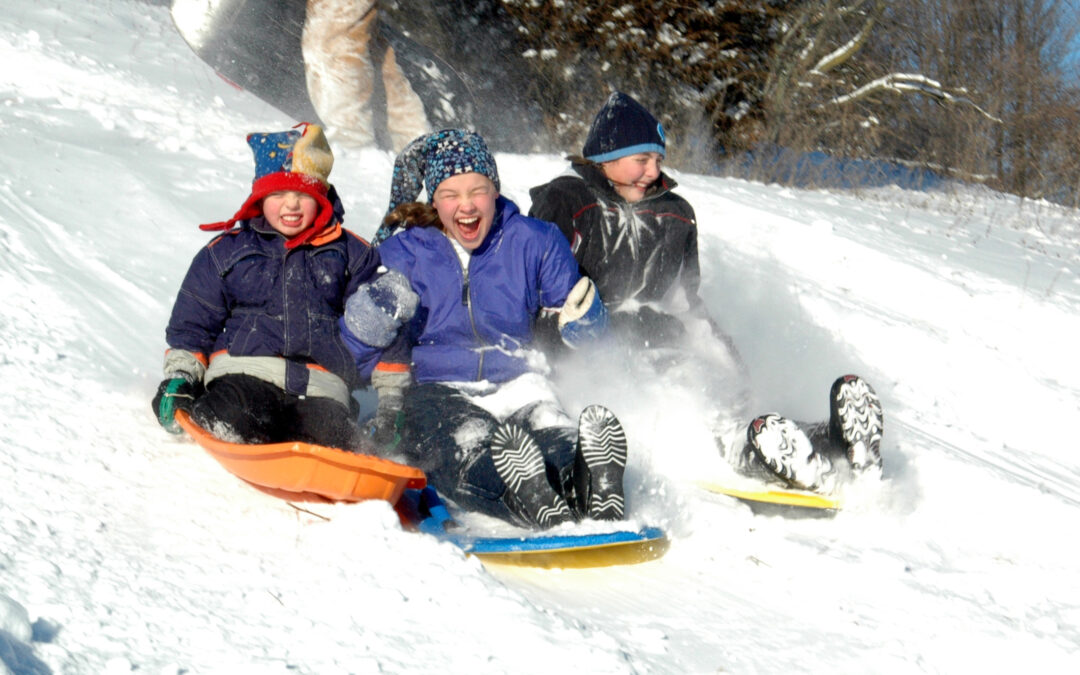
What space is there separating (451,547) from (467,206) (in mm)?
1179

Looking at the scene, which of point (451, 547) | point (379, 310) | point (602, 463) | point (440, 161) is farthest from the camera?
point (440, 161)

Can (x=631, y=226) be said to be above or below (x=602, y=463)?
above

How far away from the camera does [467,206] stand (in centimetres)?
331

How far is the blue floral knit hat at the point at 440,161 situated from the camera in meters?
3.35

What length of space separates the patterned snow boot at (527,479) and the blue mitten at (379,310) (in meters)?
0.53

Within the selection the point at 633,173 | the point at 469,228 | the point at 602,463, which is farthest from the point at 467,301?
the point at 633,173

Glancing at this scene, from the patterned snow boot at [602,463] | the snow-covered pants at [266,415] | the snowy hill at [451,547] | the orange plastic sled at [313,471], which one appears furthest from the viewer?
the snow-covered pants at [266,415]

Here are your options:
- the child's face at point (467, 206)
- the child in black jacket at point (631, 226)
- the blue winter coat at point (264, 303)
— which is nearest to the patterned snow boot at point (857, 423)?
the child in black jacket at point (631, 226)

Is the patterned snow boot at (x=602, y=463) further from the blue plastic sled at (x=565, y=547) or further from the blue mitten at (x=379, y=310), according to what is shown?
the blue mitten at (x=379, y=310)

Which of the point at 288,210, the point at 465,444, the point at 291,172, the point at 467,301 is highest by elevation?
the point at 291,172

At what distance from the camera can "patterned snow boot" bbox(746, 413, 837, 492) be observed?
3.18m

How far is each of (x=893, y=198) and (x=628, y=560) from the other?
7644 millimetres

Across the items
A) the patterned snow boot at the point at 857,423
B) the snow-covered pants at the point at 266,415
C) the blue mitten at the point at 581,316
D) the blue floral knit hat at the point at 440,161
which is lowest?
the snow-covered pants at the point at 266,415

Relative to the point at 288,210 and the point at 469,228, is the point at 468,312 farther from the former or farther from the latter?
the point at 288,210
